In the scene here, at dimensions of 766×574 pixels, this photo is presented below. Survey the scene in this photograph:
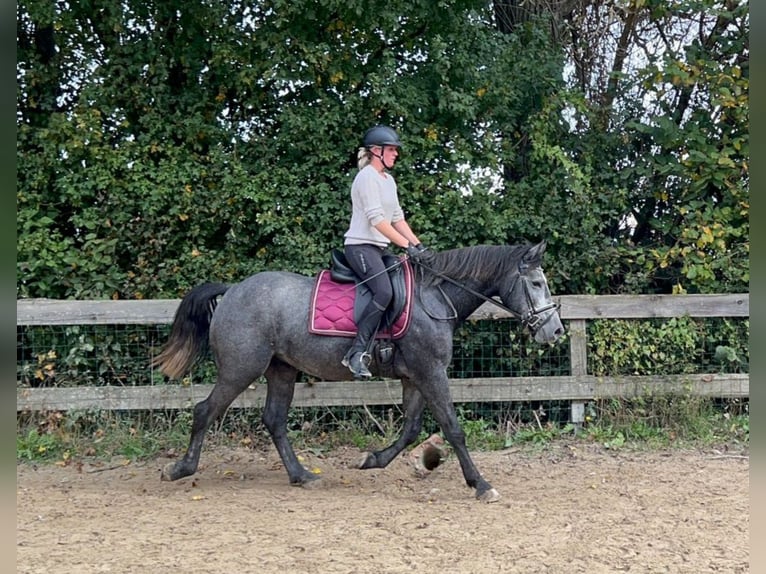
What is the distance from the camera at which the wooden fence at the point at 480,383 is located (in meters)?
6.41

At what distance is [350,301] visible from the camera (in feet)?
17.5

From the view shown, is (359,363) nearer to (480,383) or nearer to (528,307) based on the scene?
(528,307)

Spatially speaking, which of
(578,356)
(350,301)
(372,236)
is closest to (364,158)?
(372,236)

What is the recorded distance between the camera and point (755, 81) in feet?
4.97

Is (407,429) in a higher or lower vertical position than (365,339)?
lower

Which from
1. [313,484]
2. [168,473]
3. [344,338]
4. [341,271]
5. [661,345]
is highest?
[341,271]

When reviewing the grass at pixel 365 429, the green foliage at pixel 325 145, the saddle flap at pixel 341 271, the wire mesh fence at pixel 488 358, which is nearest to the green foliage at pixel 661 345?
the wire mesh fence at pixel 488 358

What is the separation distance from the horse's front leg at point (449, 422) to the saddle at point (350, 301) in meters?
0.46

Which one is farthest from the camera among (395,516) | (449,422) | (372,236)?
(372,236)

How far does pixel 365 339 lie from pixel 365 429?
203cm

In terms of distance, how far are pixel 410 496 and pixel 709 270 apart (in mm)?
4323

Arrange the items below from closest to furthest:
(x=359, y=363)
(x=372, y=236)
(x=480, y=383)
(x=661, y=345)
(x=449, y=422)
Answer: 1. (x=359, y=363)
2. (x=449, y=422)
3. (x=372, y=236)
4. (x=480, y=383)
5. (x=661, y=345)

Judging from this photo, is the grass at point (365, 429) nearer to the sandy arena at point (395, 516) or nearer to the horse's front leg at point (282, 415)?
the sandy arena at point (395, 516)

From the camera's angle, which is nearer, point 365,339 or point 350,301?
point 365,339
